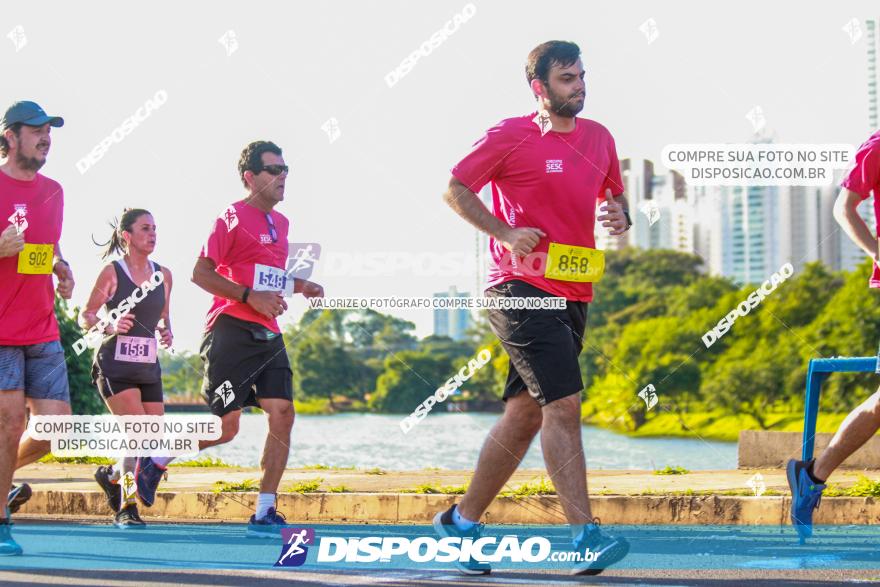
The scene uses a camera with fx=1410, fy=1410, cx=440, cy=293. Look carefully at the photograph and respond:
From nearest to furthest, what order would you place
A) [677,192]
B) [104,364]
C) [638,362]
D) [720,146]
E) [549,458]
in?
[549,458], [104,364], [720,146], [638,362], [677,192]

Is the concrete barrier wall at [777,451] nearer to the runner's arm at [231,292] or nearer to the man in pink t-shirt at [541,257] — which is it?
the runner's arm at [231,292]

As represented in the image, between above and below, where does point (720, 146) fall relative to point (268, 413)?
above

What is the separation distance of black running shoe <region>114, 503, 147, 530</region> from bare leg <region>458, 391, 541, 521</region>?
333 cm

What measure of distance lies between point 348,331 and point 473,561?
17.2 meters

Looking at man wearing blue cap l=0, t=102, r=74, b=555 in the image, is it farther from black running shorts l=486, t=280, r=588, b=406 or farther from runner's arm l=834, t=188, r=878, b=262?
runner's arm l=834, t=188, r=878, b=262

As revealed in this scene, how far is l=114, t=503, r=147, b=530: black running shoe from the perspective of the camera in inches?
327

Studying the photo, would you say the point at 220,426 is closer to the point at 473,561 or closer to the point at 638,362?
the point at 473,561

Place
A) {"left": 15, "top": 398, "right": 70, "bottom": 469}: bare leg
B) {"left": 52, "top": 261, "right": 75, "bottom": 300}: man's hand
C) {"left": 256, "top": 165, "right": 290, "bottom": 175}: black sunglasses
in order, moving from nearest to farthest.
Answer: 1. {"left": 15, "top": 398, "right": 70, "bottom": 469}: bare leg
2. {"left": 52, "top": 261, "right": 75, "bottom": 300}: man's hand
3. {"left": 256, "top": 165, "right": 290, "bottom": 175}: black sunglasses

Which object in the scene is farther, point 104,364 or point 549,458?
point 104,364

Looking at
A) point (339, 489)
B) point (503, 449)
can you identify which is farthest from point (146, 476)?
point (503, 449)

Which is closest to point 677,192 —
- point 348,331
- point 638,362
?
point 638,362

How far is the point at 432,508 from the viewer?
341 inches

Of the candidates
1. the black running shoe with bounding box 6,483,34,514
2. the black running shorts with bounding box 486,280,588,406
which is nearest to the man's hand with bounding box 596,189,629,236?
the black running shorts with bounding box 486,280,588,406

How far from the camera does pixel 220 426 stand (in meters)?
7.95
